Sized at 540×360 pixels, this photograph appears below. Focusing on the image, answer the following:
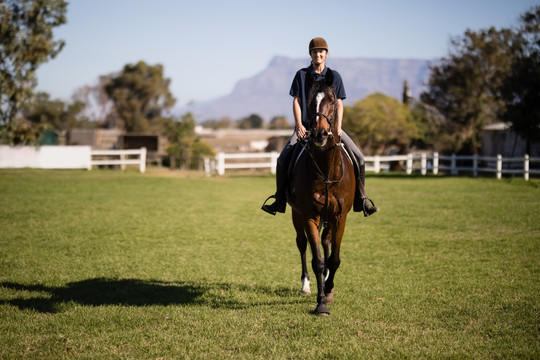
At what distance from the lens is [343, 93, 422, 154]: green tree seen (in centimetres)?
4956

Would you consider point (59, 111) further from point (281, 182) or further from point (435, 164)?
point (281, 182)

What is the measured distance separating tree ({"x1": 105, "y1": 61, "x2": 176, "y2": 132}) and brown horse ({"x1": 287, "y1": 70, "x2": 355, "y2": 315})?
283ft

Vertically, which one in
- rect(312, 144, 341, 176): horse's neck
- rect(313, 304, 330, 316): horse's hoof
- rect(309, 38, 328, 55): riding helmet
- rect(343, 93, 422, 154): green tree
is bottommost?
rect(313, 304, 330, 316): horse's hoof

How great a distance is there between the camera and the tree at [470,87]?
4691cm

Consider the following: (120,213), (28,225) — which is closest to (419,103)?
(120,213)

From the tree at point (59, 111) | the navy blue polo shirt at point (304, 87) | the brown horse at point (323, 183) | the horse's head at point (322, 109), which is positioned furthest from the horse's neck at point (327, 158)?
the tree at point (59, 111)

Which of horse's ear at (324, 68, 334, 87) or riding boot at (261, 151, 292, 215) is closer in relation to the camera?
horse's ear at (324, 68, 334, 87)

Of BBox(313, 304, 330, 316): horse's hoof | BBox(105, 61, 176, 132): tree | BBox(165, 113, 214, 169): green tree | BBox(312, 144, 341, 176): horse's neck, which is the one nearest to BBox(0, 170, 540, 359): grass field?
BBox(313, 304, 330, 316): horse's hoof

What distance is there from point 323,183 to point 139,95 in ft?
296

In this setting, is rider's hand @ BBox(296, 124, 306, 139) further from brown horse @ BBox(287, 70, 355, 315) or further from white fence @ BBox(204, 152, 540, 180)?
white fence @ BBox(204, 152, 540, 180)

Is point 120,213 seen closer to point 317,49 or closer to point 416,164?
point 317,49

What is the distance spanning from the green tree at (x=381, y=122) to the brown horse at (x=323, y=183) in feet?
144

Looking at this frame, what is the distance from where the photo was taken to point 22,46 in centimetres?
3641

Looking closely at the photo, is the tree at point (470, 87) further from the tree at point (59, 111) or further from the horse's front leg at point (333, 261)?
the tree at point (59, 111)
